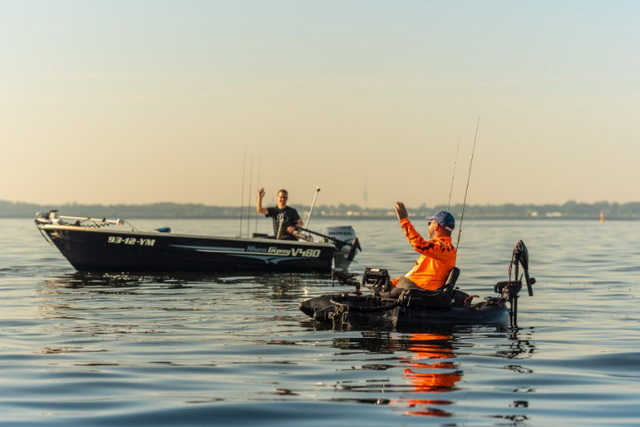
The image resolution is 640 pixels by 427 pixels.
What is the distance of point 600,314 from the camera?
16.6 meters

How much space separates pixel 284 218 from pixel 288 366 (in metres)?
14.6

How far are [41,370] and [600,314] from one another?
382 inches

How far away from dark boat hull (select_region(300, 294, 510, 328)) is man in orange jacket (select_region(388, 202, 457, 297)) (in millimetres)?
343

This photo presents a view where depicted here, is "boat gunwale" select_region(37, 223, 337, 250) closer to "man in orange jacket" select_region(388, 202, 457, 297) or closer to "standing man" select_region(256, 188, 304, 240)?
"standing man" select_region(256, 188, 304, 240)

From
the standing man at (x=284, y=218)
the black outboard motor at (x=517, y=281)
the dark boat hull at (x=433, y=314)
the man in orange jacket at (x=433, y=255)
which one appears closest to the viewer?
the man in orange jacket at (x=433, y=255)

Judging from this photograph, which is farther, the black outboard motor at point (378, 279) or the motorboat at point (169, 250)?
the motorboat at point (169, 250)

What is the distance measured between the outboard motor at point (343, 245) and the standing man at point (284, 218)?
1.19 m

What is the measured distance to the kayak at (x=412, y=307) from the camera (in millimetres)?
13547

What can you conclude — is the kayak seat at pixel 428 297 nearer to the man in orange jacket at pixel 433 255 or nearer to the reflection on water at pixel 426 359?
the man in orange jacket at pixel 433 255

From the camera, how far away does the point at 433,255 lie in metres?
13.5

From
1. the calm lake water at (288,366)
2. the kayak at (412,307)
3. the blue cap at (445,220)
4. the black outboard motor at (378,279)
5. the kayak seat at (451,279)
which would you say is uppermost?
the blue cap at (445,220)

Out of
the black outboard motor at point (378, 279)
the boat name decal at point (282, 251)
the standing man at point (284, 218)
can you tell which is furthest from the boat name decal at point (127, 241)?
the black outboard motor at point (378, 279)

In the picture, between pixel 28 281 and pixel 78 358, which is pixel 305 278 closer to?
pixel 28 281

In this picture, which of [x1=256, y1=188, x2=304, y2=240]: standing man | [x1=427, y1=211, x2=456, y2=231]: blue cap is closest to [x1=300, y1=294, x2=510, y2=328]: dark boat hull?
[x1=427, y1=211, x2=456, y2=231]: blue cap
